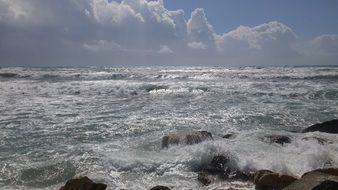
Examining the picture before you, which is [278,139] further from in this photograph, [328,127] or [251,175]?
[251,175]

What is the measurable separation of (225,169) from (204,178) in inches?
28.3

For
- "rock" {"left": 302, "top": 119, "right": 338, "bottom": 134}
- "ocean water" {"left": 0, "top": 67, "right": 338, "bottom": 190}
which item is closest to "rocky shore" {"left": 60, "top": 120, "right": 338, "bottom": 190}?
"rock" {"left": 302, "top": 119, "right": 338, "bottom": 134}

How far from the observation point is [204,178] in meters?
7.22

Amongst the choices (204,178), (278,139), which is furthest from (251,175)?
(278,139)

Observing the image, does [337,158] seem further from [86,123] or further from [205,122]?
[86,123]

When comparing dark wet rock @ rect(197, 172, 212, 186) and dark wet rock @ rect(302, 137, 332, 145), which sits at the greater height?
dark wet rock @ rect(302, 137, 332, 145)

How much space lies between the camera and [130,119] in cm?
1436

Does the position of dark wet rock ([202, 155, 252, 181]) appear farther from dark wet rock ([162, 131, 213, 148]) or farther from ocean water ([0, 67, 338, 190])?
dark wet rock ([162, 131, 213, 148])

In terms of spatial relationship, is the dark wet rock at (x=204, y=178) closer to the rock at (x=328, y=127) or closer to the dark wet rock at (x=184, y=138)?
the dark wet rock at (x=184, y=138)

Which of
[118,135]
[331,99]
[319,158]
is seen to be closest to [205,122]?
[118,135]

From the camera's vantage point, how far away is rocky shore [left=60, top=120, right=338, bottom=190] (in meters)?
5.22

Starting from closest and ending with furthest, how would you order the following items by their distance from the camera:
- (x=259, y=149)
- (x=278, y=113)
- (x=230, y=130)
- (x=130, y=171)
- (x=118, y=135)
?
(x=130, y=171), (x=259, y=149), (x=118, y=135), (x=230, y=130), (x=278, y=113)

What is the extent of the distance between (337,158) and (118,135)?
5.84 meters

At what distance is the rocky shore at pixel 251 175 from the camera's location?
5.22 meters
